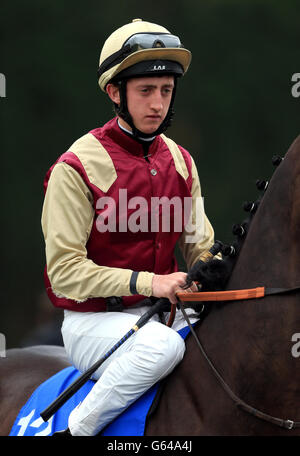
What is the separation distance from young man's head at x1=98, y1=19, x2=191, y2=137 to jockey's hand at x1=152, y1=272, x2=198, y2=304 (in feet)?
1.85

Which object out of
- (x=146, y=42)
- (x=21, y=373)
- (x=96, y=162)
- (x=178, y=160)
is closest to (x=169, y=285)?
(x=96, y=162)

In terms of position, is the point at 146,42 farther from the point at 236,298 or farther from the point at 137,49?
the point at 236,298

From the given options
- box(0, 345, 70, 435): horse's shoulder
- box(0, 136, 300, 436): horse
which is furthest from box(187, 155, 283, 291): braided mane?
box(0, 345, 70, 435): horse's shoulder

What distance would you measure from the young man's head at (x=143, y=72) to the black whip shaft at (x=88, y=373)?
64cm

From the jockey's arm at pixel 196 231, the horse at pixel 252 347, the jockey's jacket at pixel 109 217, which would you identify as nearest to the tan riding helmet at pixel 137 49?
the jockey's jacket at pixel 109 217

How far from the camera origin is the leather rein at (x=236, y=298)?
2213 mm

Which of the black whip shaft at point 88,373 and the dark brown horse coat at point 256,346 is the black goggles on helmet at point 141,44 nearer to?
the dark brown horse coat at point 256,346

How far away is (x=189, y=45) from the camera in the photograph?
21.4 ft

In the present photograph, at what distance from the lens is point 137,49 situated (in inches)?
101

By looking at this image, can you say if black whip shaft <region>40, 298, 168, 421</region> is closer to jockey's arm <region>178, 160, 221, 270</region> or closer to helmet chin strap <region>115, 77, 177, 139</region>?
jockey's arm <region>178, 160, 221, 270</region>

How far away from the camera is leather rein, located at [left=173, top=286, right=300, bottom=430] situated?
2.21m

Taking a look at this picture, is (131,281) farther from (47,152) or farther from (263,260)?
(47,152)
